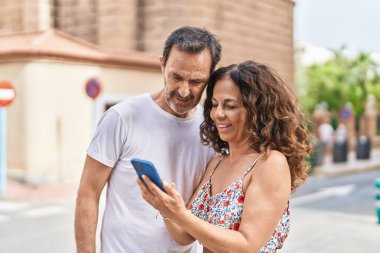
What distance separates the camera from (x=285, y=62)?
1714 cm

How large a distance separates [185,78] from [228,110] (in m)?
0.22

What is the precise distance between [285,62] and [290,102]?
1566 centimetres

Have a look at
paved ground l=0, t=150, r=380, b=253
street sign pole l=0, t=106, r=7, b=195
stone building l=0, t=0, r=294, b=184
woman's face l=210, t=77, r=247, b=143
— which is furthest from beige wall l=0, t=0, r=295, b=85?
woman's face l=210, t=77, r=247, b=143

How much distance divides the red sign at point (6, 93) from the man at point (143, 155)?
10054 mm

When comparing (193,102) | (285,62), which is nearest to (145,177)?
(193,102)

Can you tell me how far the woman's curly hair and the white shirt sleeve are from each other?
407 millimetres

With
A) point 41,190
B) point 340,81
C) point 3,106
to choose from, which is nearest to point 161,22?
point 3,106

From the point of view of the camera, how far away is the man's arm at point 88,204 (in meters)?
2.04

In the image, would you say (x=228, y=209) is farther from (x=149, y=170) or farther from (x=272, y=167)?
(x=149, y=170)

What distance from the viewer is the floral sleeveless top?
5.74 feet

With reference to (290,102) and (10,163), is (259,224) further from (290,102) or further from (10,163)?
(10,163)

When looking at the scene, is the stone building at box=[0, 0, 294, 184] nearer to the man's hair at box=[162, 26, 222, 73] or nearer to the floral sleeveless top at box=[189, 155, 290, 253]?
the man's hair at box=[162, 26, 222, 73]

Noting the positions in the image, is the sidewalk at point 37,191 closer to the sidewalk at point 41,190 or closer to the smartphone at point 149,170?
the sidewalk at point 41,190

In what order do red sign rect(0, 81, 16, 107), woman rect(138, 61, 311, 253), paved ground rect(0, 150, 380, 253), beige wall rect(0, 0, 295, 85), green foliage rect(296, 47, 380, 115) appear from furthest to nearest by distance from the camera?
1. green foliage rect(296, 47, 380, 115)
2. beige wall rect(0, 0, 295, 85)
3. red sign rect(0, 81, 16, 107)
4. paved ground rect(0, 150, 380, 253)
5. woman rect(138, 61, 311, 253)
